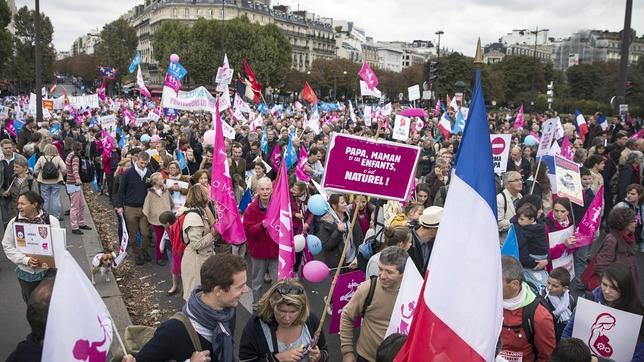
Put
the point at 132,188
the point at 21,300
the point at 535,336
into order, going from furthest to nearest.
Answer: the point at 132,188, the point at 21,300, the point at 535,336

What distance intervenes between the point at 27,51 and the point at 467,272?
76317 mm

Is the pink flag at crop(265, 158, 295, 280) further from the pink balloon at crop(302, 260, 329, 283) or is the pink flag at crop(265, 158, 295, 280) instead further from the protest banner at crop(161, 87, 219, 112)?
the protest banner at crop(161, 87, 219, 112)

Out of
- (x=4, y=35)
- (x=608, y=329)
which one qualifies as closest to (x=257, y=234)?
(x=608, y=329)

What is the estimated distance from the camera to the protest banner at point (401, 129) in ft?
50.2

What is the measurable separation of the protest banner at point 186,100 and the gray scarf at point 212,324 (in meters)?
11.6

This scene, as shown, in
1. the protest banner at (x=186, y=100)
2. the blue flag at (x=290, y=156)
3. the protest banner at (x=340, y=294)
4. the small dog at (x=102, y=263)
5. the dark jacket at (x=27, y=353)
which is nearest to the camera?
the dark jacket at (x=27, y=353)

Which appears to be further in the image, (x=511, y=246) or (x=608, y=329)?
(x=511, y=246)

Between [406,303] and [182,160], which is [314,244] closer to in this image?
[406,303]

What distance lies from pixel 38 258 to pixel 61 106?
2422cm

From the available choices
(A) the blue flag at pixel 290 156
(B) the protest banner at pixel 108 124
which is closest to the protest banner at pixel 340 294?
(A) the blue flag at pixel 290 156

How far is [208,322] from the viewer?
290 cm

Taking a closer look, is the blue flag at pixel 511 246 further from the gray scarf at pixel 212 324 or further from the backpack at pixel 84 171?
the backpack at pixel 84 171

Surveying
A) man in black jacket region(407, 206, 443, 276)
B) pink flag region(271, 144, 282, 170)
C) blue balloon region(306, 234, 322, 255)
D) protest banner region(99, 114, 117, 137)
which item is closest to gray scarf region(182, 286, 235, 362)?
man in black jacket region(407, 206, 443, 276)

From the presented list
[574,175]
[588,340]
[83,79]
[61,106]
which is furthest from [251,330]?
[83,79]
